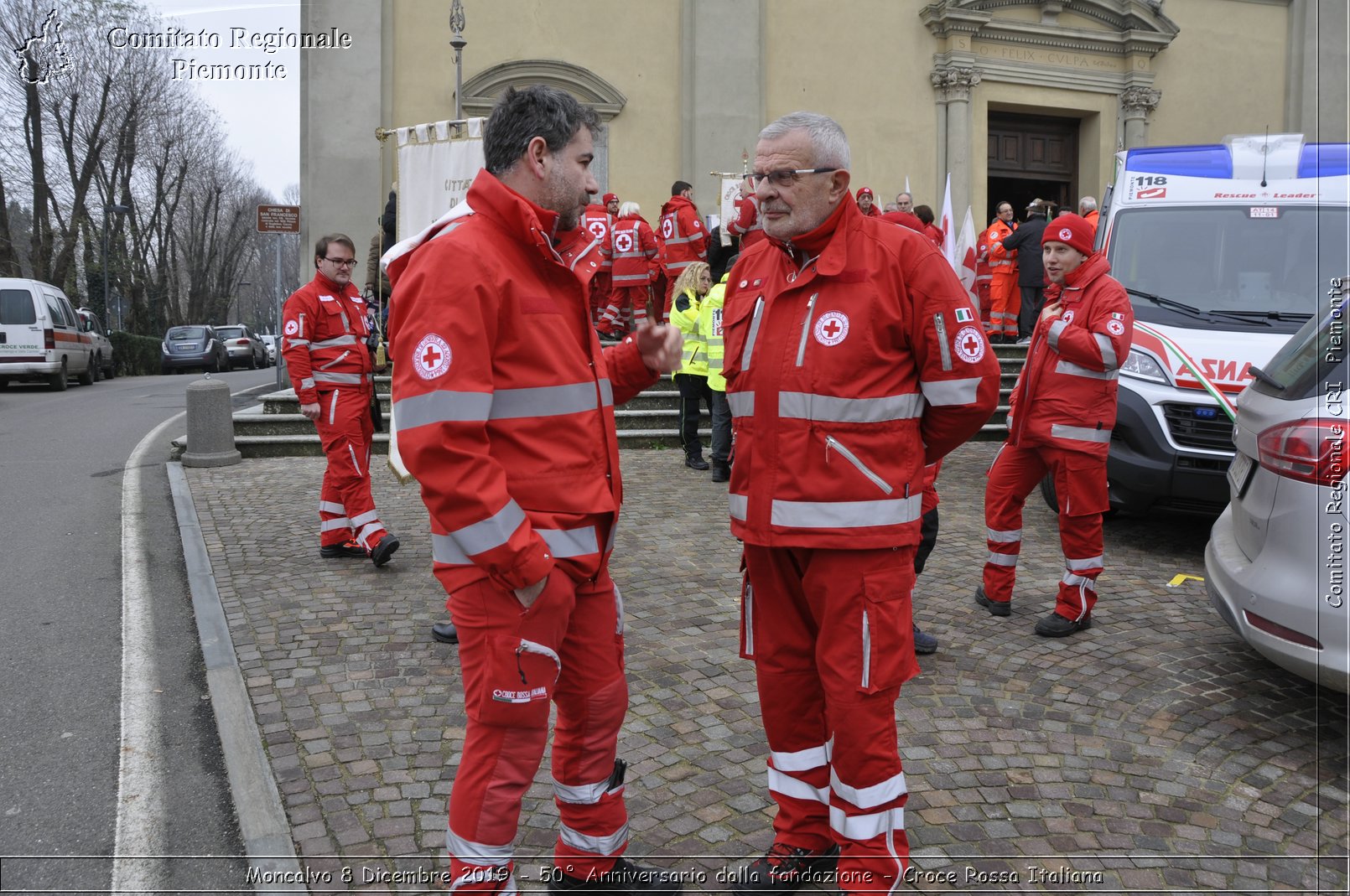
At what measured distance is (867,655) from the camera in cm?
300

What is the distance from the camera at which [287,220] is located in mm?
17438

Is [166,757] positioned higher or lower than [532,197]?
lower

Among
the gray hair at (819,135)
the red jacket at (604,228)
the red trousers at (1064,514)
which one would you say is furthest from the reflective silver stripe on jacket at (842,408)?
the red jacket at (604,228)

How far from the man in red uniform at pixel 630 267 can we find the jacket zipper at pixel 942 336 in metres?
8.89

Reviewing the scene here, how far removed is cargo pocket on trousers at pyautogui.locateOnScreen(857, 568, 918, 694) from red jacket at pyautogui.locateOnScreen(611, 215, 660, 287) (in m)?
9.37

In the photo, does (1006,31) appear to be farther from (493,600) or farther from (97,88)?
(97,88)

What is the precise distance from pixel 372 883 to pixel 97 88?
1623 inches

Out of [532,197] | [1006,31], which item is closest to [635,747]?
[532,197]

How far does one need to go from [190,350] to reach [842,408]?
122ft

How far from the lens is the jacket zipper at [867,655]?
300 cm

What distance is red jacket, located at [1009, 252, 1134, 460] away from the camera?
18.0ft

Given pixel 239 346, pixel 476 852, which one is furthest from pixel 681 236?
pixel 239 346

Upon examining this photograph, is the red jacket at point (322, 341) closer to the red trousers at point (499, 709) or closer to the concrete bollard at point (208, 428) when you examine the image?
the concrete bollard at point (208, 428)

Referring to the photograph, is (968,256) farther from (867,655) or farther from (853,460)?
(867,655)
